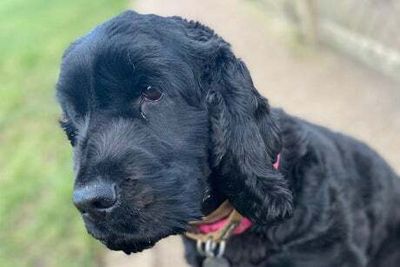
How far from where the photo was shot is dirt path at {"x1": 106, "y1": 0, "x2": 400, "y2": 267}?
4602 millimetres

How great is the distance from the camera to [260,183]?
2.79 metres

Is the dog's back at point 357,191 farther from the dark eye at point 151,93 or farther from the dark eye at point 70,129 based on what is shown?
the dark eye at point 70,129

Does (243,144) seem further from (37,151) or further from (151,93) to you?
(37,151)

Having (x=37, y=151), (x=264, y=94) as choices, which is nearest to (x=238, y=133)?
(x=264, y=94)

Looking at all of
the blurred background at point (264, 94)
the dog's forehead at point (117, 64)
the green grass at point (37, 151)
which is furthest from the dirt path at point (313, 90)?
the dog's forehead at point (117, 64)

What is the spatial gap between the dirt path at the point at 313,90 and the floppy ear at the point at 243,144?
1.59 meters

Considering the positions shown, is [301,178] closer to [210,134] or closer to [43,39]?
[210,134]

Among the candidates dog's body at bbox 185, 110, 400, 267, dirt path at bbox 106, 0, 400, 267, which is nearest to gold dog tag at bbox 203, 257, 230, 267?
dog's body at bbox 185, 110, 400, 267

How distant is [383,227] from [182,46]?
4.80ft

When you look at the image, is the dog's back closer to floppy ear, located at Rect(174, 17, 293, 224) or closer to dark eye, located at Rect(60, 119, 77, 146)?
floppy ear, located at Rect(174, 17, 293, 224)

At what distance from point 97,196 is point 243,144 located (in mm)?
643

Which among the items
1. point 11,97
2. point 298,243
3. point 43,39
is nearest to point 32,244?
point 298,243

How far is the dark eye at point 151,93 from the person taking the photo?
2570 mm

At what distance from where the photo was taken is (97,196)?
7.82 ft
